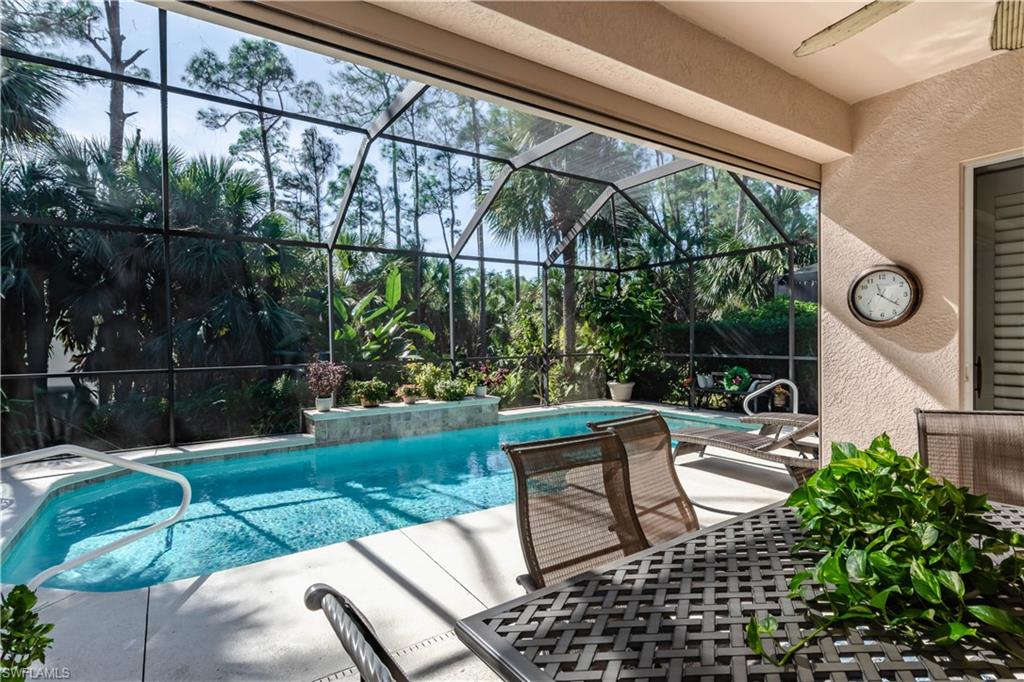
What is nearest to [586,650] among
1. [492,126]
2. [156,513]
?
[156,513]

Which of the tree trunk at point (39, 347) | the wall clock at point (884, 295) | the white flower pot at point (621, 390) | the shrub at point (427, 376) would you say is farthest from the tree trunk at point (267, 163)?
the wall clock at point (884, 295)

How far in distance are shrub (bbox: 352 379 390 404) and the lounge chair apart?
5.12 metres

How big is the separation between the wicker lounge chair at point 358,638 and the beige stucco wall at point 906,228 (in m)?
4.08

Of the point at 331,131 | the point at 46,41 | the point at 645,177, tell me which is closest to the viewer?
the point at 46,41

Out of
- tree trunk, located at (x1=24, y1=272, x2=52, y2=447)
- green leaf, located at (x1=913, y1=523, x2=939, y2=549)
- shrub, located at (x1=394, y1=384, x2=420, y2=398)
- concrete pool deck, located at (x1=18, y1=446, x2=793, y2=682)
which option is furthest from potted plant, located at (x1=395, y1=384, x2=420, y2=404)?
green leaf, located at (x1=913, y1=523, x2=939, y2=549)

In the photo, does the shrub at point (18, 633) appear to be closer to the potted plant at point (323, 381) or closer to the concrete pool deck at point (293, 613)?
the concrete pool deck at point (293, 613)

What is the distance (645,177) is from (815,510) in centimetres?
874

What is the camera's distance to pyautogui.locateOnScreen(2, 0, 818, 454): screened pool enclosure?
6.79 meters

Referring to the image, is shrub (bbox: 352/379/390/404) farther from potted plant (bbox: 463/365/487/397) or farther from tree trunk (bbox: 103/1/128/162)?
tree trunk (bbox: 103/1/128/162)

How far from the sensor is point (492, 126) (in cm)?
786

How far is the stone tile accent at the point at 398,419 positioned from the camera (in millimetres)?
7887

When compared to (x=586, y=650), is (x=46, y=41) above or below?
above

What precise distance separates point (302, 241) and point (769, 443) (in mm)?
7439

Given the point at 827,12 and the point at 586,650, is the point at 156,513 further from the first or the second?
the point at 827,12
